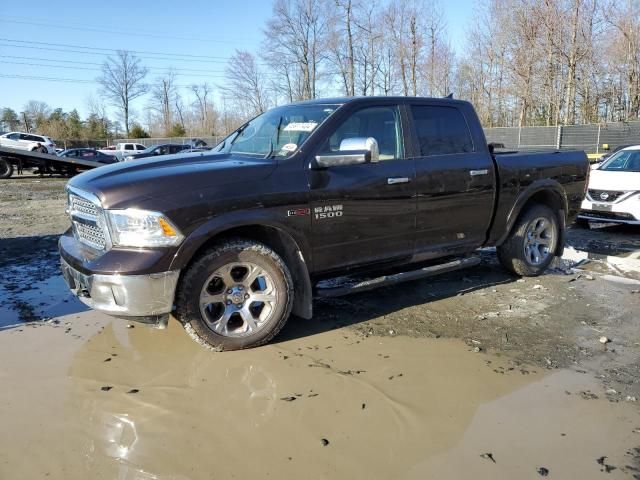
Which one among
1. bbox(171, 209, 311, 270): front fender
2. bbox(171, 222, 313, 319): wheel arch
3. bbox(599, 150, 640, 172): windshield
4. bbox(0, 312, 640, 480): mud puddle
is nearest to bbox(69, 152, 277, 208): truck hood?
bbox(171, 209, 311, 270): front fender

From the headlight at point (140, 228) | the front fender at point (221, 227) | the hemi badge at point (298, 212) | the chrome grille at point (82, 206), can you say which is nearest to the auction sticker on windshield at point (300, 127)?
the hemi badge at point (298, 212)

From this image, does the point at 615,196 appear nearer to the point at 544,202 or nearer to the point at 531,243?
the point at 544,202

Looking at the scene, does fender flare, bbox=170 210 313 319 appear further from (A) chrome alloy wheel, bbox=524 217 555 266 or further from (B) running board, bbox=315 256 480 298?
(A) chrome alloy wheel, bbox=524 217 555 266

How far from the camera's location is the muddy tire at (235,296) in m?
3.60

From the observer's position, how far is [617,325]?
14.6 ft

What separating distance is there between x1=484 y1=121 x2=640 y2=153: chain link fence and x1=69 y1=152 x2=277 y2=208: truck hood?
68.2ft

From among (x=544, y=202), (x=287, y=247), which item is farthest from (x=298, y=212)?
(x=544, y=202)

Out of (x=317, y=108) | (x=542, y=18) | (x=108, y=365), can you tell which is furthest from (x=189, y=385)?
(x=542, y=18)

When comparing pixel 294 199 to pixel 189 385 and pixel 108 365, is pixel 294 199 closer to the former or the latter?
pixel 189 385

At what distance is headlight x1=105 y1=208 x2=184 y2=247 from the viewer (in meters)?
3.38

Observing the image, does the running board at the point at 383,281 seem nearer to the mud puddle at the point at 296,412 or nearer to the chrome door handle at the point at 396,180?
the mud puddle at the point at 296,412

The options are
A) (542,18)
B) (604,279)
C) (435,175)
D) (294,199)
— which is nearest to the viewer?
(294,199)

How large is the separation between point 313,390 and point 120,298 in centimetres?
139

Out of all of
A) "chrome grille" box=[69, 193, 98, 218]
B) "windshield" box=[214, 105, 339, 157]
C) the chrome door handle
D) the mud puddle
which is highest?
"windshield" box=[214, 105, 339, 157]
